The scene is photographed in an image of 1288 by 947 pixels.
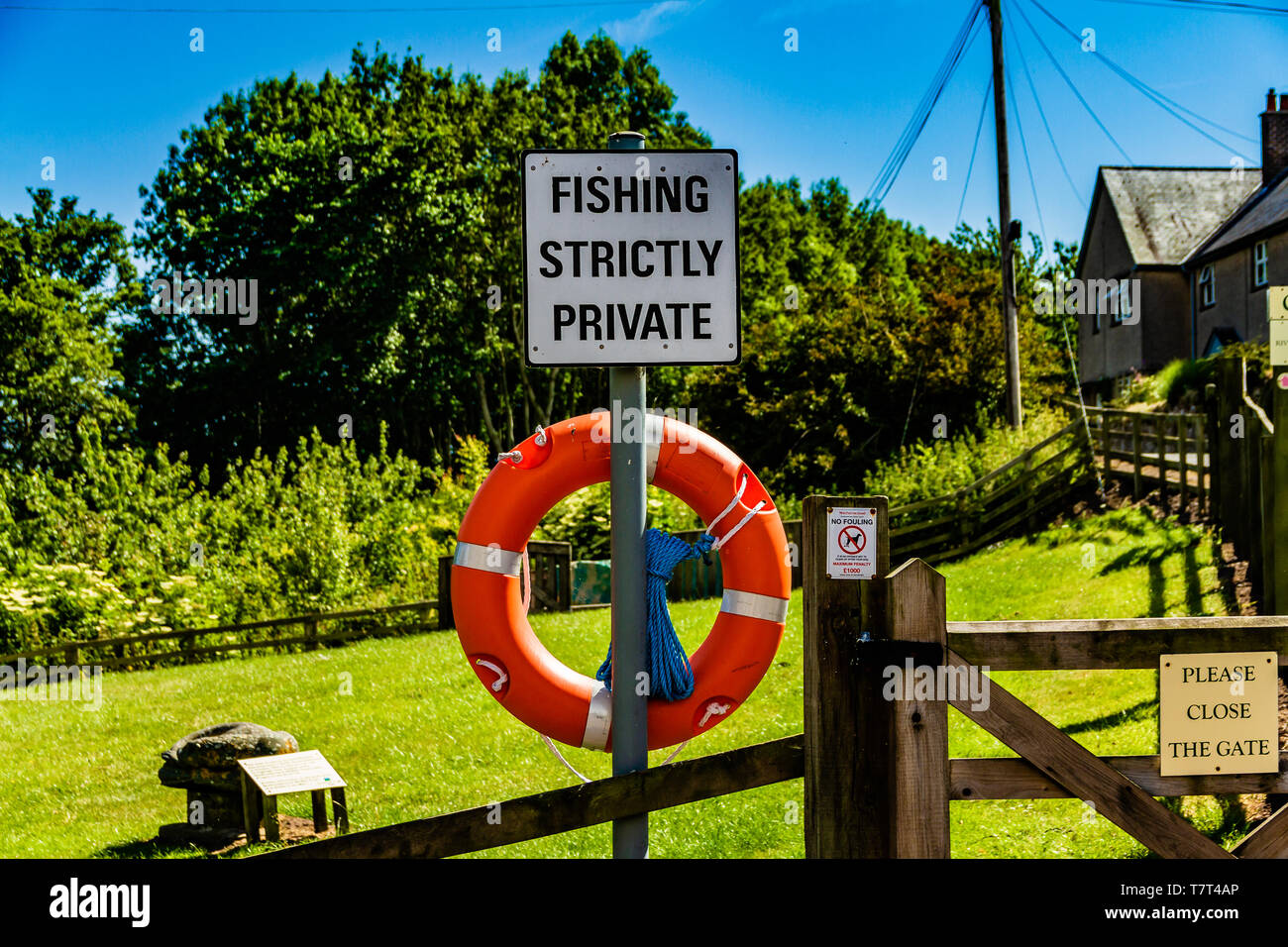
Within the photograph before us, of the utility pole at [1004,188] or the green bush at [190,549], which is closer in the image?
the green bush at [190,549]

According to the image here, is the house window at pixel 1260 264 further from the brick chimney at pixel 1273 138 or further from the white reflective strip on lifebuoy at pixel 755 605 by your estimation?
the white reflective strip on lifebuoy at pixel 755 605

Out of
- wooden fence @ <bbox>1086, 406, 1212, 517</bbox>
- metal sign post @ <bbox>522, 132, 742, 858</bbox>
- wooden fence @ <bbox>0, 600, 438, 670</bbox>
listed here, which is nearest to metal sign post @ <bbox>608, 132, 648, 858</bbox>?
metal sign post @ <bbox>522, 132, 742, 858</bbox>

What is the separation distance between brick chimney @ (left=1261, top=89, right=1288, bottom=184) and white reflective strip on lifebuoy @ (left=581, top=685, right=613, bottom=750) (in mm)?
29834

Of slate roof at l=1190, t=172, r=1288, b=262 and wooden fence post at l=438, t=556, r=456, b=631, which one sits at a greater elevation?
slate roof at l=1190, t=172, r=1288, b=262

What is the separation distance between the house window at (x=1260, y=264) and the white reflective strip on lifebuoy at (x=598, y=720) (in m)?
25.3

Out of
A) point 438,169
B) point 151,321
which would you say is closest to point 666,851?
point 438,169

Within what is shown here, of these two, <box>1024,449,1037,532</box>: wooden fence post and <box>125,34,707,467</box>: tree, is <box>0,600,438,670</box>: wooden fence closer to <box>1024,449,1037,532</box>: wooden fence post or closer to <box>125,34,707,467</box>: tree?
<box>1024,449,1037,532</box>: wooden fence post

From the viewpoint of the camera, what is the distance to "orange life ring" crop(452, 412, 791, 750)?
12.0 ft

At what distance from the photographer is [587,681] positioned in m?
3.86

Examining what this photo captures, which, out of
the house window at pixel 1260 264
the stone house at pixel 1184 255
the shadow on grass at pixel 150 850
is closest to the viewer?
the shadow on grass at pixel 150 850

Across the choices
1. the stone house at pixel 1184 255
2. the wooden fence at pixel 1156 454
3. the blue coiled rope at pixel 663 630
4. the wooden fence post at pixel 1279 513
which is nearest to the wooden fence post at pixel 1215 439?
the wooden fence at pixel 1156 454

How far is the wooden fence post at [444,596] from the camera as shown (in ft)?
45.9

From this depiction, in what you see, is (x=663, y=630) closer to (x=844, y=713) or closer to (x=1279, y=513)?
(x=844, y=713)

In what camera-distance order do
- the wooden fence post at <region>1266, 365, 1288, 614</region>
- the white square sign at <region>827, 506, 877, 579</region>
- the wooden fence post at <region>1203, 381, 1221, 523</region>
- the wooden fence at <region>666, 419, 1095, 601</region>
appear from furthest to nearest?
the wooden fence at <region>666, 419, 1095, 601</region> < the wooden fence post at <region>1203, 381, 1221, 523</region> < the wooden fence post at <region>1266, 365, 1288, 614</region> < the white square sign at <region>827, 506, 877, 579</region>
